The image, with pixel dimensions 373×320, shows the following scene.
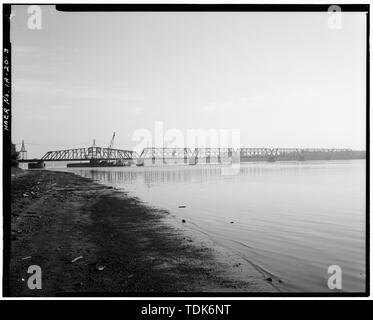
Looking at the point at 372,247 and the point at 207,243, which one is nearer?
the point at 372,247

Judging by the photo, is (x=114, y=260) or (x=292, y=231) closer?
(x=114, y=260)

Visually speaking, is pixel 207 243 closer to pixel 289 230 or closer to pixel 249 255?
pixel 249 255

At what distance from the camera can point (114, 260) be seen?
620 centimetres

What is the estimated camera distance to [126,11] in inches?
213

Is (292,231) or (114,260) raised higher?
(114,260)

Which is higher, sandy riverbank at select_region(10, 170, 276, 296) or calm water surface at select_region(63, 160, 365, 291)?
sandy riverbank at select_region(10, 170, 276, 296)

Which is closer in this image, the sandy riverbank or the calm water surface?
A: the sandy riverbank

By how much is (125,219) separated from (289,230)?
4677 millimetres

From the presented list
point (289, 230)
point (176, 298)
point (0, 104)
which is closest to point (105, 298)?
point (176, 298)

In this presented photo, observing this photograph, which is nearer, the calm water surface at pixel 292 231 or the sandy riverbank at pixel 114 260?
the sandy riverbank at pixel 114 260

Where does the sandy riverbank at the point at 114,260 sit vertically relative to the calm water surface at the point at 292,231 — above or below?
above

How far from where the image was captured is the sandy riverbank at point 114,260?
5219mm

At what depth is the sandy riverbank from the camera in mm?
5219
